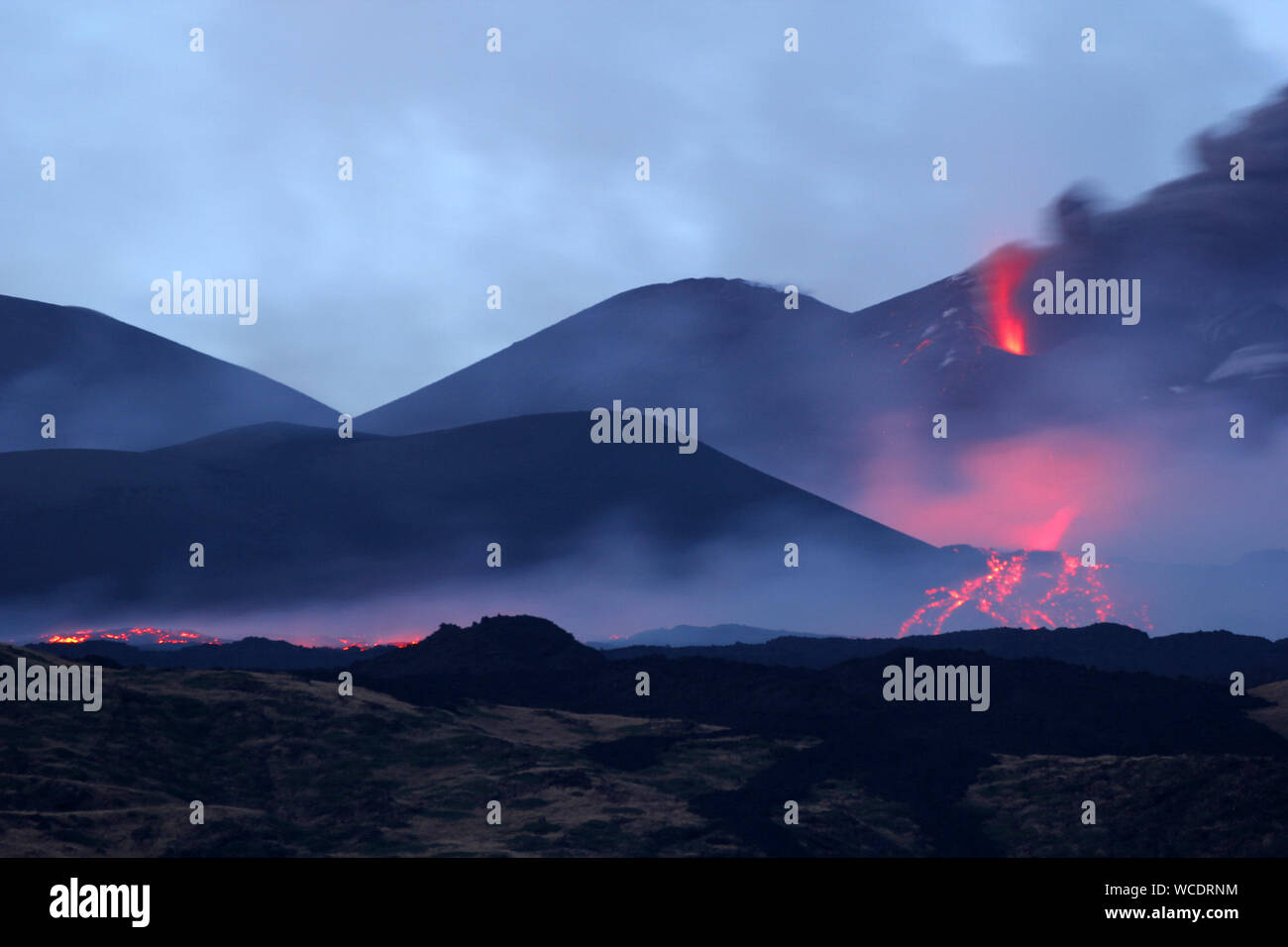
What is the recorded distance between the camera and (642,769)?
2206 inches

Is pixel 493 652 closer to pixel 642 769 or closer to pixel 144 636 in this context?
pixel 642 769

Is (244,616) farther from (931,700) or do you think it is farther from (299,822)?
(299,822)

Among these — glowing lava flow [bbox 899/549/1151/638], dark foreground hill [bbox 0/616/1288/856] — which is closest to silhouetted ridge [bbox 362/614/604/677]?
dark foreground hill [bbox 0/616/1288/856]

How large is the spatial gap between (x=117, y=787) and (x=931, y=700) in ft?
137

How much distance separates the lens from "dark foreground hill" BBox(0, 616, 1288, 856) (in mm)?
44344

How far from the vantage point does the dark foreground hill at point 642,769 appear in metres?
44.3

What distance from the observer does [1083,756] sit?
59.0m

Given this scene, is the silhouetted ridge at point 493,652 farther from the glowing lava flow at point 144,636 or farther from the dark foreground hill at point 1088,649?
the glowing lava flow at point 144,636

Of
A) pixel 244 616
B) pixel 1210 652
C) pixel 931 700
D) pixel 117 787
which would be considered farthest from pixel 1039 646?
pixel 244 616

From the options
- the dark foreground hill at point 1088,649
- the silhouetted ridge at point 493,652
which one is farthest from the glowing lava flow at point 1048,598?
the silhouetted ridge at point 493,652

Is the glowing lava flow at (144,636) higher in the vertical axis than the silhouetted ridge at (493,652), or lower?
higher

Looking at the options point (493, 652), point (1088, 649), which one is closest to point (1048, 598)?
point (1088, 649)

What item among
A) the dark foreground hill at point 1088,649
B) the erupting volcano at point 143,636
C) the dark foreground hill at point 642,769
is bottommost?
the dark foreground hill at point 642,769
